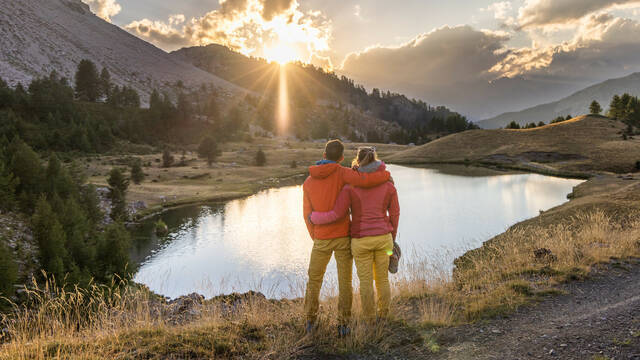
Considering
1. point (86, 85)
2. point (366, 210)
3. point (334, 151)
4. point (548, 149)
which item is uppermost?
point (86, 85)

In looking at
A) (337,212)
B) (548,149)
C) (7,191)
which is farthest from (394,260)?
(548,149)

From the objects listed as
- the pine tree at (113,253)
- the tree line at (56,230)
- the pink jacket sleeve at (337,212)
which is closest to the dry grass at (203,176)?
the tree line at (56,230)

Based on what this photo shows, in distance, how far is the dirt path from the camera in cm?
527

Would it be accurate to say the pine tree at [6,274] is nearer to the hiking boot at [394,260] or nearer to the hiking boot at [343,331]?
the hiking boot at [343,331]

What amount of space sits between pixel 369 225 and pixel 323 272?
4.08ft

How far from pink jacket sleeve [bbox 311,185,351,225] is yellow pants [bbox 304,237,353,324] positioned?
0.42 m

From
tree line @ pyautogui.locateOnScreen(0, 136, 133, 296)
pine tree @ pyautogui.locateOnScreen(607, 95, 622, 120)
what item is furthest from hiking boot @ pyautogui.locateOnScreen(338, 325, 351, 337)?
pine tree @ pyautogui.locateOnScreen(607, 95, 622, 120)

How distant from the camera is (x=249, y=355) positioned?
566 centimetres

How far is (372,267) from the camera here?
6695 mm

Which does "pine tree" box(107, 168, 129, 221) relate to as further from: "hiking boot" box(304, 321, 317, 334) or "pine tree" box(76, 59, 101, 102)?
"pine tree" box(76, 59, 101, 102)

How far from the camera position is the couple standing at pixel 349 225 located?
6.50 metres

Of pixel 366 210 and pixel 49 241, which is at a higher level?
pixel 366 210

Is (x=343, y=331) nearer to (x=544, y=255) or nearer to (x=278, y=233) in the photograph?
(x=544, y=255)

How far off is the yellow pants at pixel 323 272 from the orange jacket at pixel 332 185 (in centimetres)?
17
